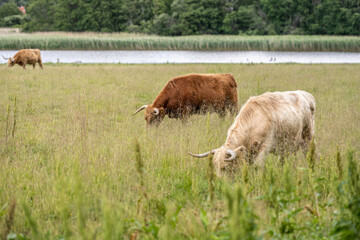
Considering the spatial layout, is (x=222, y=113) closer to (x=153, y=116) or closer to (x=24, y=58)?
(x=153, y=116)

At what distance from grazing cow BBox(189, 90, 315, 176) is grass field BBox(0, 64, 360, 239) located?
230 millimetres

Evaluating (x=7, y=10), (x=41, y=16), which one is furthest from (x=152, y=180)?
(x=7, y=10)

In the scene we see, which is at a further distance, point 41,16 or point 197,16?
point 41,16

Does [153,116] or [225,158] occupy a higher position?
[225,158]

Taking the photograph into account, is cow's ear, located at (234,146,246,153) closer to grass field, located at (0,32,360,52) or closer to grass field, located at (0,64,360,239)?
grass field, located at (0,64,360,239)

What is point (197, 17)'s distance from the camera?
63062 millimetres

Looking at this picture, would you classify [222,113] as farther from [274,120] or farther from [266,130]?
[266,130]

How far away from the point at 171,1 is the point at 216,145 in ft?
217

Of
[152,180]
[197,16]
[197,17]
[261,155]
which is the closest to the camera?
[152,180]

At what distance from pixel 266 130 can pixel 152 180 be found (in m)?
1.86

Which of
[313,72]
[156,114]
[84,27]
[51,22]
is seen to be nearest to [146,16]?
[84,27]

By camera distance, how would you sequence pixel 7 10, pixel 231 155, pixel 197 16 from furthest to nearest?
1. pixel 7 10
2. pixel 197 16
3. pixel 231 155

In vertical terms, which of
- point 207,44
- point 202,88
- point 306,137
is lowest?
point 207,44

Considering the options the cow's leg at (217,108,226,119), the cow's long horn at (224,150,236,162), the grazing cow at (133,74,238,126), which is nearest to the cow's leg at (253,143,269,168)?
the cow's long horn at (224,150,236,162)
